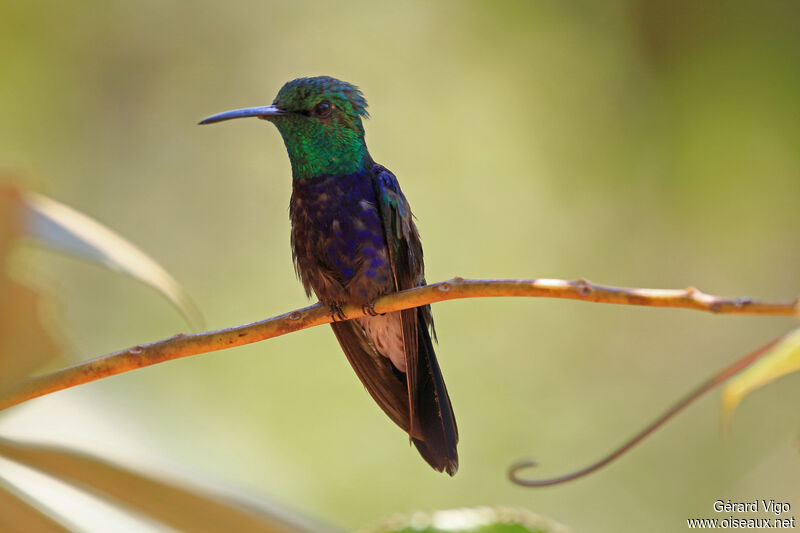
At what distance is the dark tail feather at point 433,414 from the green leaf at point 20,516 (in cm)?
98

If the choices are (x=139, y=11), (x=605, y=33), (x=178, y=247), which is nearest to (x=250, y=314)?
(x=178, y=247)

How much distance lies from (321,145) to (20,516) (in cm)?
133

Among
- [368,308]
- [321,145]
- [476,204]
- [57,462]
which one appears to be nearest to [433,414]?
[368,308]

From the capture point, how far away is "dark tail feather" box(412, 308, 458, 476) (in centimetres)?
183

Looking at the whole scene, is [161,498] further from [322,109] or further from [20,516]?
[322,109]

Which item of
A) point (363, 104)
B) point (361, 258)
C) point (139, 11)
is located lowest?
point (361, 258)

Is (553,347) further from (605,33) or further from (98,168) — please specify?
(98,168)

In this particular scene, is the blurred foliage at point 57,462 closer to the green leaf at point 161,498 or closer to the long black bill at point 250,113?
the green leaf at point 161,498

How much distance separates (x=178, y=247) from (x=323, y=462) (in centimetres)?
218

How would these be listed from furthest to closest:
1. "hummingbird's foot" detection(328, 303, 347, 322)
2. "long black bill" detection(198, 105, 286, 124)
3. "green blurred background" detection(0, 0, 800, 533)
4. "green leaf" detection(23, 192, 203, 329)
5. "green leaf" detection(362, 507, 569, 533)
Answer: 1. "green blurred background" detection(0, 0, 800, 533)
2. "hummingbird's foot" detection(328, 303, 347, 322)
3. "long black bill" detection(198, 105, 286, 124)
4. "green leaf" detection(23, 192, 203, 329)
5. "green leaf" detection(362, 507, 569, 533)

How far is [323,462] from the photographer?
546cm

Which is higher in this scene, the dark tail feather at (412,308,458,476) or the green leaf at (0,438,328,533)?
the dark tail feather at (412,308,458,476)

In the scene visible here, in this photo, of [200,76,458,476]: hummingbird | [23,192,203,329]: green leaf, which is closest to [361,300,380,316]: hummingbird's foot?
[200,76,458,476]: hummingbird

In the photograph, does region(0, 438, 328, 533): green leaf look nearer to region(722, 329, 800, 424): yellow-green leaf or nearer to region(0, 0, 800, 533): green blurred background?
region(722, 329, 800, 424): yellow-green leaf
